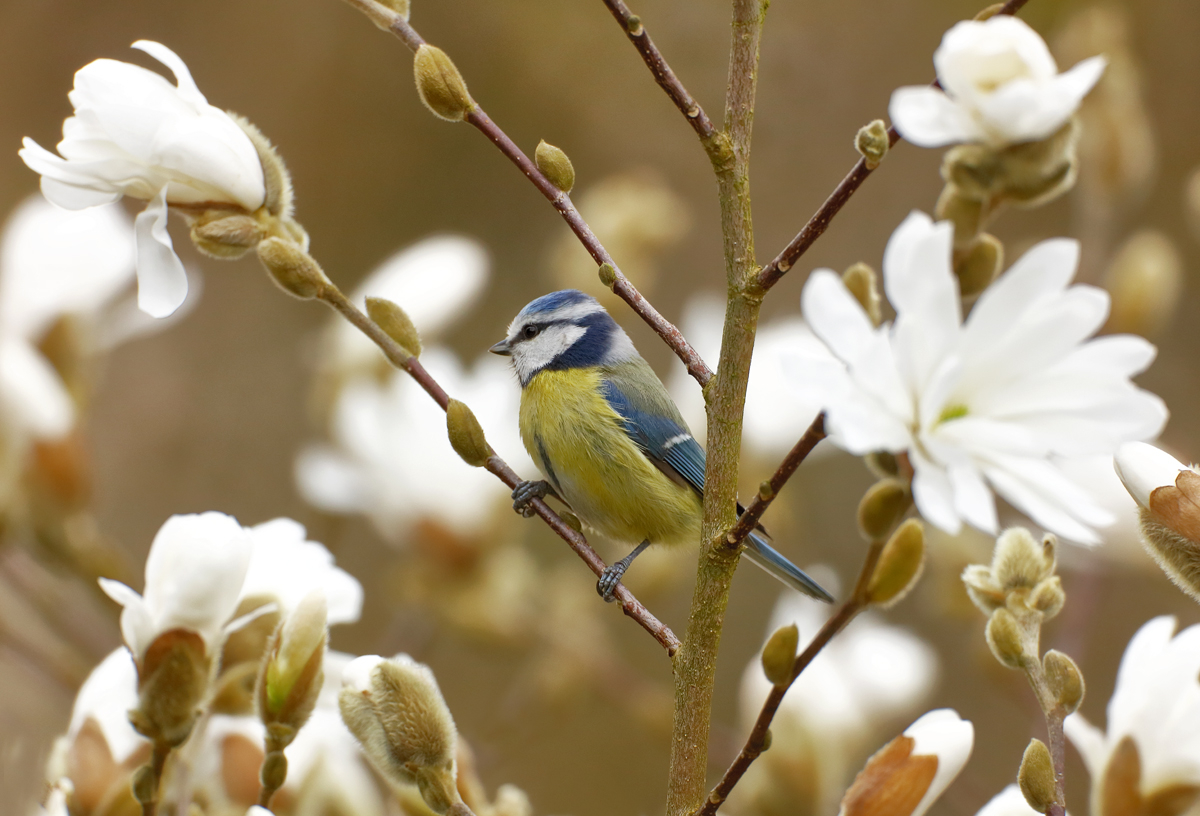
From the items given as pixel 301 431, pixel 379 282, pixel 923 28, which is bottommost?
pixel 923 28

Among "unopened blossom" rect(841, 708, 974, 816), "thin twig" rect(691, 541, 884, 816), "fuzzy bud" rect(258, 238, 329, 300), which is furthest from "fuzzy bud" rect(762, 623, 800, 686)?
"fuzzy bud" rect(258, 238, 329, 300)

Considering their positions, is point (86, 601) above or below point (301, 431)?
above

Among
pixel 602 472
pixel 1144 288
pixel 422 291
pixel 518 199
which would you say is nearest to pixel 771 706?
pixel 602 472

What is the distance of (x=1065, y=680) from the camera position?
580mm

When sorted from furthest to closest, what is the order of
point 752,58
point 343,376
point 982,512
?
1. point 343,376
2. point 752,58
3. point 982,512

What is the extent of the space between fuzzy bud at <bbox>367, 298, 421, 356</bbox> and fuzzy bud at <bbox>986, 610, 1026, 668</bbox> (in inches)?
14.8

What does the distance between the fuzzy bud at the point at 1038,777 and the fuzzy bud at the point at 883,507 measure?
0.14 m

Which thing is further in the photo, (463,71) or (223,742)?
(463,71)

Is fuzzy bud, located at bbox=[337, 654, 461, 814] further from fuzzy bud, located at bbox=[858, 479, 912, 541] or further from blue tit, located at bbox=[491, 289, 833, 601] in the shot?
blue tit, located at bbox=[491, 289, 833, 601]

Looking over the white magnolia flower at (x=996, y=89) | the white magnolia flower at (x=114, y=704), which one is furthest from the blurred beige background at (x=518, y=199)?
the white magnolia flower at (x=996, y=89)

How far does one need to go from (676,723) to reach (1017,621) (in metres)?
0.20

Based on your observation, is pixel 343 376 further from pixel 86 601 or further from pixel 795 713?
pixel 795 713

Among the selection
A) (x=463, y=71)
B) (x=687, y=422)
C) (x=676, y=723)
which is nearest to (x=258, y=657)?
(x=676, y=723)

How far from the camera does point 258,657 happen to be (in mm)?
736
